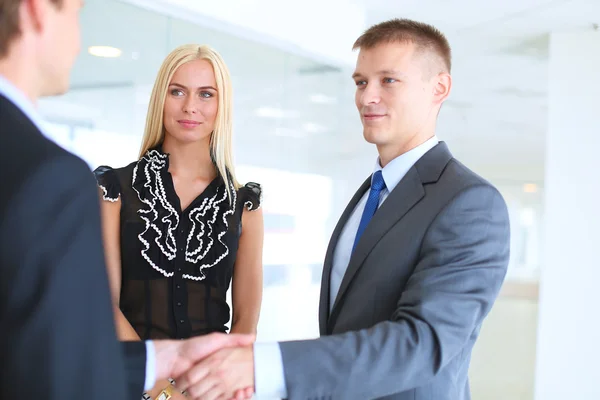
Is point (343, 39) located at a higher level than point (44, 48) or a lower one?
higher

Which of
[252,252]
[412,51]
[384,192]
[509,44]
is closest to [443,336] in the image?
[384,192]

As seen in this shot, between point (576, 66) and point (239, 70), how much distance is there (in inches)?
113

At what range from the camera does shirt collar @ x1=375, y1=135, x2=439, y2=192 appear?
75.8 inches

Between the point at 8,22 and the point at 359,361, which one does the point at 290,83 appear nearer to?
the point at 359,361

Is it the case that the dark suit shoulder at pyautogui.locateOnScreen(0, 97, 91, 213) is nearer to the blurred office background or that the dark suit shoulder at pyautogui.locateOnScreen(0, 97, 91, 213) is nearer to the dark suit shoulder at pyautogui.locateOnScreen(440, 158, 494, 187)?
the dark suit shoulder at pyautogui.locateOnScreen(440, 158, 494, 187)

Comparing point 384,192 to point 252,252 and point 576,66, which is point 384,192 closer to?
point 252,252

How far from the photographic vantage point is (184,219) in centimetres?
244

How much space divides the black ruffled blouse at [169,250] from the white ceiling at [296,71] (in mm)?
1704

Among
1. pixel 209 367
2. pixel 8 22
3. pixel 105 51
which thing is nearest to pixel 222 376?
pixel 209 367

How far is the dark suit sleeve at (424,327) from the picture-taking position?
1.58 meters

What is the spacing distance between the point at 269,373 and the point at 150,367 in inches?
10.3

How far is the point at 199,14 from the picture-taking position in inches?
181

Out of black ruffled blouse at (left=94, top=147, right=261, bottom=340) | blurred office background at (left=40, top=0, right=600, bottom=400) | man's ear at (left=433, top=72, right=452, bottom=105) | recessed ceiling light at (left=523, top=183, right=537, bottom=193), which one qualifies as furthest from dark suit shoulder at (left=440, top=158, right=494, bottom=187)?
recessed ceiling light at (left=523, top=183, right=537, bottom=193)

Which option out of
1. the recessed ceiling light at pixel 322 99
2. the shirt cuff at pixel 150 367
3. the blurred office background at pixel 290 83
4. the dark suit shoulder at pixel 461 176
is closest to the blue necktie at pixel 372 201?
the dark suit shoulder at pixel 461 176
